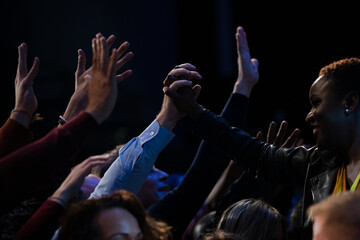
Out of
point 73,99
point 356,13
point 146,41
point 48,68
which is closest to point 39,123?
point 48,68

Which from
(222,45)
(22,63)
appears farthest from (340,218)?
(222,45)

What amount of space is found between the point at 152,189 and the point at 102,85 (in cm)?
123

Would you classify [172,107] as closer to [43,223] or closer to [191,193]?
[191,193]

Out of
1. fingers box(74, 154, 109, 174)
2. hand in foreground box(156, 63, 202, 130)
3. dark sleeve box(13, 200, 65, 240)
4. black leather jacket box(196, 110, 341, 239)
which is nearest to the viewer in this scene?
dark sleeve box(13, 200, 65, 240)

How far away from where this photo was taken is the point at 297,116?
620 cm

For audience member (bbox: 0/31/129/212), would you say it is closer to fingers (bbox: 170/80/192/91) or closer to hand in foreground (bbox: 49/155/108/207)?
hand in foreground (bbox: 49/155/108/207)

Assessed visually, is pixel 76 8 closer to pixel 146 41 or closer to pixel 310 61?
pixel 146 41

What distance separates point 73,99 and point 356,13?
527cm

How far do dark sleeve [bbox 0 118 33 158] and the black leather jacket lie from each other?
0.64 meters

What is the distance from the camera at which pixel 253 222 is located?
2.19 meters

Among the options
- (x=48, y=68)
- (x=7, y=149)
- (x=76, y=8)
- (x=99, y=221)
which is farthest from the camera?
(x=76, y=8)

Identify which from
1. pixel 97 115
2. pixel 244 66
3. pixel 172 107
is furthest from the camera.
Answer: pixel 244 66

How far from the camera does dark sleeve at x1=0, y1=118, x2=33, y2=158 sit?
181 cm

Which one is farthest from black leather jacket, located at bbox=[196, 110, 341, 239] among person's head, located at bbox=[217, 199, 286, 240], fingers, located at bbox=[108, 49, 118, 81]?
fingers, located at bbox=[108, 49, 118, 81]
